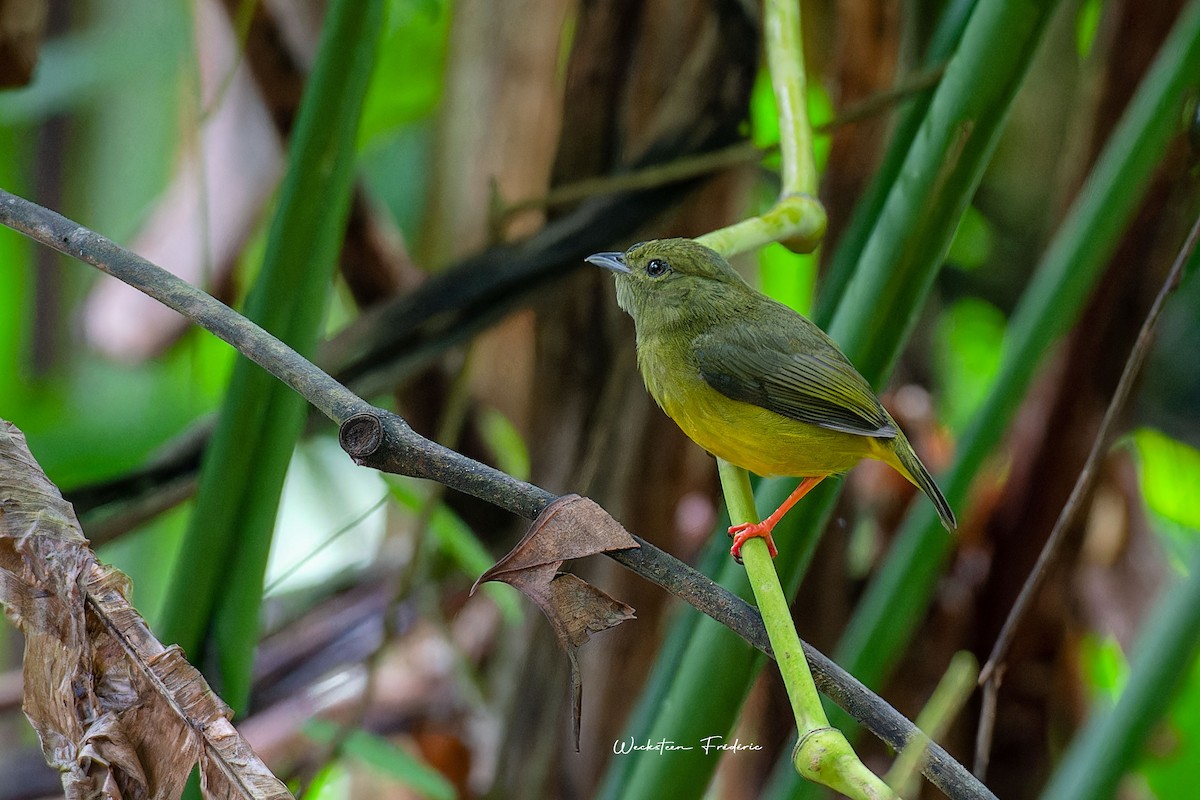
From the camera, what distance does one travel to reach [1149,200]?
1.84 m

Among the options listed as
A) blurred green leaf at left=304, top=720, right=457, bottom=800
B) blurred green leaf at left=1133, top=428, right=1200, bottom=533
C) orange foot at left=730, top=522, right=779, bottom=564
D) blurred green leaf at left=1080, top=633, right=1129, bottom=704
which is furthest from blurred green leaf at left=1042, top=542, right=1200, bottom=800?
blurred green leaf at left=1133, top=428, right=1200, bottom=533

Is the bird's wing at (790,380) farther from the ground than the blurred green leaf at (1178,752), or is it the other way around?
the bird's wing at (790,380)

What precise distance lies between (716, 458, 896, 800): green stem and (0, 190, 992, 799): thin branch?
0.01 meters

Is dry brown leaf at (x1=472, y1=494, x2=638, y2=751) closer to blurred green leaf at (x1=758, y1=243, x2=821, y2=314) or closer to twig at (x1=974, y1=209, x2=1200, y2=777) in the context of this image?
twig at (x1=974, y1=209, x2=1200, y2=777)

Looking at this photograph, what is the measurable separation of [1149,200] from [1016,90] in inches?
36.1

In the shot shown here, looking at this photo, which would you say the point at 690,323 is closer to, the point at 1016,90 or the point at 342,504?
the point at 1016,90

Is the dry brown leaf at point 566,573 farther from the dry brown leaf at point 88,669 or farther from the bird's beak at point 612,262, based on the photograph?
the bird's beak at point 612,262

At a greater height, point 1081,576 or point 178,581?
point 178,581

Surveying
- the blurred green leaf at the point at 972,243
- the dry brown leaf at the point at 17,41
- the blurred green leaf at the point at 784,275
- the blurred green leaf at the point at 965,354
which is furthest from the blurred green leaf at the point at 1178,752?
the dry brown leaf at the point at 17,41

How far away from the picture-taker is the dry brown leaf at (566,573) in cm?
63

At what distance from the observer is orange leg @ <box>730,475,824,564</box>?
0.90 m

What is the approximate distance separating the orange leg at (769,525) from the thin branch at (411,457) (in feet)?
0.59

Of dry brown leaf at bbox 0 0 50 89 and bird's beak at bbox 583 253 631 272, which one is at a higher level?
dry brown leaf at bbox 0 0 50 89

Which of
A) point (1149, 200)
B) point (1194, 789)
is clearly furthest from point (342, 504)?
point (1194, 789)
